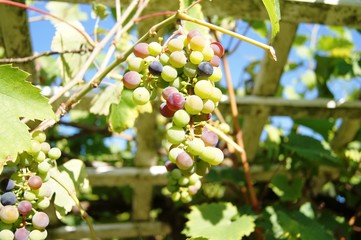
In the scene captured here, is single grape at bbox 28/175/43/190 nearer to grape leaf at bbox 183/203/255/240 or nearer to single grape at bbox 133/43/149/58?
single grape at bbox 133/43/149/58

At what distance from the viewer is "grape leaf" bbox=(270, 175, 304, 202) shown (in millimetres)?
1648

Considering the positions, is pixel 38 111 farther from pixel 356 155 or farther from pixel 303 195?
pixel 356 155

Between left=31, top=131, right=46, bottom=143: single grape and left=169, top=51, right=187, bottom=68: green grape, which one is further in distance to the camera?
left=31, top=131, right=46, bottom=143: single grape

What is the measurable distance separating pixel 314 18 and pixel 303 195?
804 millimetres

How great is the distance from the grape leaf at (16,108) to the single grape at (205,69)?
0.27 metres

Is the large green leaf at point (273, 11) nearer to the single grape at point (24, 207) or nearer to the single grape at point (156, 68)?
the single grape at point (156, 68)

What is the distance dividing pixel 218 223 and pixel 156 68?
2.16 feet

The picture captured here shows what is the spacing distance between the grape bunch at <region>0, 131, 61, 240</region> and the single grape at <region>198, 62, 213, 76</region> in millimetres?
339

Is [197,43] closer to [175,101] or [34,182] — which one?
[175,101]

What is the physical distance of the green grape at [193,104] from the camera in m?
0.80

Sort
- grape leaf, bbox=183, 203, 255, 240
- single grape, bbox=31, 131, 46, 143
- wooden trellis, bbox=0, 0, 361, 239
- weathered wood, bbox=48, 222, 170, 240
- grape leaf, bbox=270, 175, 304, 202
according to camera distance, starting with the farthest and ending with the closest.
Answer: weathered wood, bbox=48, 222, 170, 240, grape leaf, bbox=270, 175, 304, 202, wooden trellis, bbox=0, 0, 361, 239, grape leaf, bbox=183, 203, 255, 240, single grape, bbox=31, 131, 46, 143

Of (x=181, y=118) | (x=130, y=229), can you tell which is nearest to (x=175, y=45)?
(x=181, y=118)

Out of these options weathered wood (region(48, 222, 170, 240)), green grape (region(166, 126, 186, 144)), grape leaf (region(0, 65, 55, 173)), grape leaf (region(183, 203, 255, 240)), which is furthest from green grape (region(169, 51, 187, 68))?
weathered wood (region(48, 222, 170, 240))

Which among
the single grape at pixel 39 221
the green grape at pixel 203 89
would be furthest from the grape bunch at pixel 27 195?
the green grape at pixel 203 89
